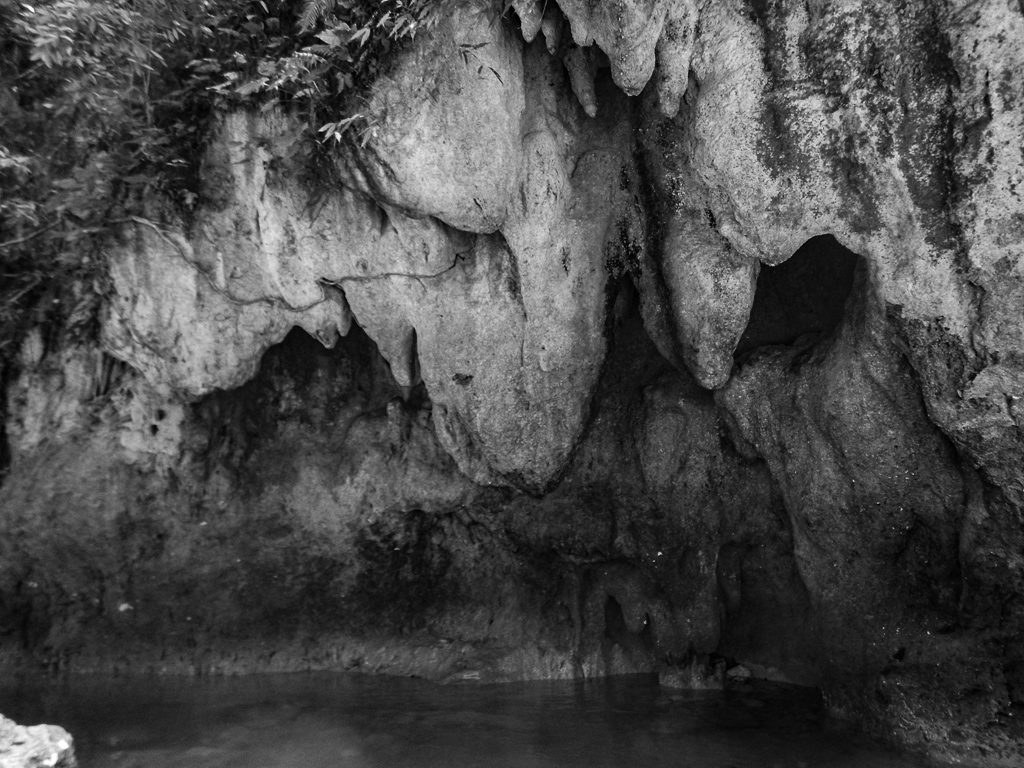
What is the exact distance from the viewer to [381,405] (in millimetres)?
7191

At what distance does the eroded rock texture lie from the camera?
4.97m

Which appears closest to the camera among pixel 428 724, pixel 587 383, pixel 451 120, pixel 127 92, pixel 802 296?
pixel 451 120

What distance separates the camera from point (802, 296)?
6484 millimetres

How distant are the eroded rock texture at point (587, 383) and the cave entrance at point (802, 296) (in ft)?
0.09

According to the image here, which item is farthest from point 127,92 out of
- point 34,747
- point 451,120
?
point 34,747

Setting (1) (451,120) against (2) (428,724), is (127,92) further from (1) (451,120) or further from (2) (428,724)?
(2) (428,724)

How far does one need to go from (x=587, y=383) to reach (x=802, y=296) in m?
1.74

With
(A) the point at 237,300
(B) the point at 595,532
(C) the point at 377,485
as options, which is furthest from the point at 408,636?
(A) the point at 237,300

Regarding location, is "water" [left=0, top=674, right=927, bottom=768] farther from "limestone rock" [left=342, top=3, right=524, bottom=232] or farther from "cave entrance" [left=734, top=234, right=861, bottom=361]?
"limestone rock" [left=342, top=3, right=524, bottom=232]

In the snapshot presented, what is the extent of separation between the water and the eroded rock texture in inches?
12.7

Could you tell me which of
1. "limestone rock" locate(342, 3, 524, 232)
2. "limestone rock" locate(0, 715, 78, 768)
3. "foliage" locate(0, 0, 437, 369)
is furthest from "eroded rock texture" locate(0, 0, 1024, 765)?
"limestone rock" locate(0, 715, 78, 768)

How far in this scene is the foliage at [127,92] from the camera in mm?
5355

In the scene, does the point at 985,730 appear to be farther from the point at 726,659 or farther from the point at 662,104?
the point at 662,104

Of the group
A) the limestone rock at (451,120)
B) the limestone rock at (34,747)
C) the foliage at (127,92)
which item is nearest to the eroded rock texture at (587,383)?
the limestone rock at (451,120)
